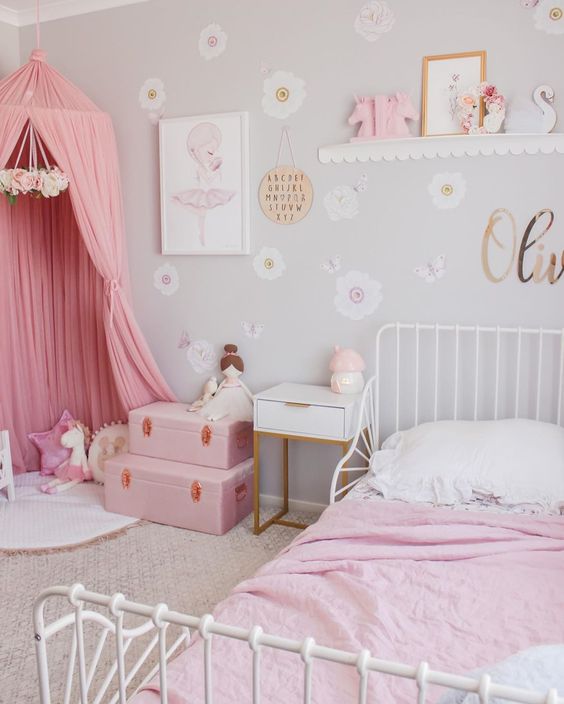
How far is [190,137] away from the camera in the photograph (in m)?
3.76

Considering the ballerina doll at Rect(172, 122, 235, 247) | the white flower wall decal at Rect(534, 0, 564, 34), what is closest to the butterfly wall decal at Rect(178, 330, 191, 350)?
the ballerina doll at Rect(172, 122, 235, 247)

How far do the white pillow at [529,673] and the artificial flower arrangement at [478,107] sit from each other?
2.36 meters

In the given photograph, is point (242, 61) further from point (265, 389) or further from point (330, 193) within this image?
point (265, 389)

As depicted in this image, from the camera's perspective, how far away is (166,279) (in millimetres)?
3973

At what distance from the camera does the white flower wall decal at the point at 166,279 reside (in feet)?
13.0

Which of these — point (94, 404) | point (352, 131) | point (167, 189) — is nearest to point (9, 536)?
point (94, 404)

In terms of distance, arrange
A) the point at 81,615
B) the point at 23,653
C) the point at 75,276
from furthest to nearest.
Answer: the point at 75,276 < the point at 23,653 < the point at 81,615

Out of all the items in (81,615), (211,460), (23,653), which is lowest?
(23,653)

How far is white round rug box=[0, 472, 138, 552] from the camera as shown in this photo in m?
3.37

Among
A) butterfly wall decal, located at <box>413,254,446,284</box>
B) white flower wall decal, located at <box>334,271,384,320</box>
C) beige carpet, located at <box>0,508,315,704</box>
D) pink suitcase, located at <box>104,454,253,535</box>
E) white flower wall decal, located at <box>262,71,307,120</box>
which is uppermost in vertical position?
white flower wall decal, located at <box>262,71,307,120</box>

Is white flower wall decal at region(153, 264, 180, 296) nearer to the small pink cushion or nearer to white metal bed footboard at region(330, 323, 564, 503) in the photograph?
the small pink cushion

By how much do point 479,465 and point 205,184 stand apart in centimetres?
203

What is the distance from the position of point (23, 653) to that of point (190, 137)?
8.41 ft

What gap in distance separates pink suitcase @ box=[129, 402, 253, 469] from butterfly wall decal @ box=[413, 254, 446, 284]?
1174 millimetres
